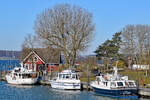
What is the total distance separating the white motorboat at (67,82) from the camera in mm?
52188

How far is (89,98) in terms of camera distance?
4466cm

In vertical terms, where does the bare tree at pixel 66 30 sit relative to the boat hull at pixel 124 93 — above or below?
above

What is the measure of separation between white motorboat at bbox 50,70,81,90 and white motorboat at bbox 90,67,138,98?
15.3 feet

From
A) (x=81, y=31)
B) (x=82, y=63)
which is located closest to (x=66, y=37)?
(x=81, y=31)

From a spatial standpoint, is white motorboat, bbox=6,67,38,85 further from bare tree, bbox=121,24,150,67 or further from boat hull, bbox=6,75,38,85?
bare tree, bbox=121,24,150,67

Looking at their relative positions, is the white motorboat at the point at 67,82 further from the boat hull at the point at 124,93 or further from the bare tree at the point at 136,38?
the bare tree at the point at 136,38

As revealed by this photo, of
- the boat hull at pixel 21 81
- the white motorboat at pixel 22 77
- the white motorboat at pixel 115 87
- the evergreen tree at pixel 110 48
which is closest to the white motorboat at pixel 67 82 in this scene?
the white motorboat at pixel 115 87

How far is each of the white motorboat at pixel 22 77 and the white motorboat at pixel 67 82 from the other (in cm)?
785

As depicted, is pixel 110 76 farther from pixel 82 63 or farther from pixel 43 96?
pixel 82 63

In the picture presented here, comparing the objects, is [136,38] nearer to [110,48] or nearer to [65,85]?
[110,48]

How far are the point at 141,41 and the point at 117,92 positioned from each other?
43674 mm

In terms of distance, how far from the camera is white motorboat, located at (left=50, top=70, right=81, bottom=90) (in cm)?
5219

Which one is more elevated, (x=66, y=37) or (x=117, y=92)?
(x=66, y=37)

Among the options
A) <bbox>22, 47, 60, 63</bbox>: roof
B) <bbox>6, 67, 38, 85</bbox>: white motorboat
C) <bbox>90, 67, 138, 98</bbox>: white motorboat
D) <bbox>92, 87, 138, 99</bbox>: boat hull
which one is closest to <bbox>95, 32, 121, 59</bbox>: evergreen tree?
<bbox>22, 47, 60, 63</bbox>: roof
